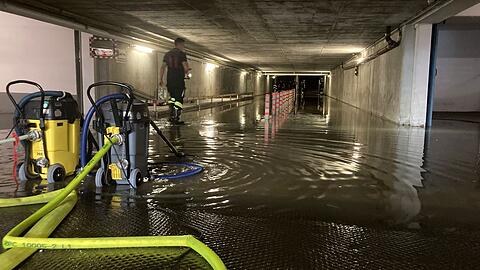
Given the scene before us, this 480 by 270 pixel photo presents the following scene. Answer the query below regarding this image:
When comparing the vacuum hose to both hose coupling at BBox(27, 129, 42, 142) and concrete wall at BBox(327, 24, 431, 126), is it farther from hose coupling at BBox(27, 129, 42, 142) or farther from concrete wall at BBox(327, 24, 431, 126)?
concrete wall at BBox(327, 24, 431, 126)

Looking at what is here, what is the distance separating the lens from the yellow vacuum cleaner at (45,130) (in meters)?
3.64

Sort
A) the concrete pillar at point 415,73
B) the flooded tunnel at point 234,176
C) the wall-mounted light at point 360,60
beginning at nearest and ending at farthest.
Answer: the flooded tunnel at point 234,176 → the concrete pillar at point 415,73 → the wall-mounted light at point 360,60

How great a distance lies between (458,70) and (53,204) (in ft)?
51.8

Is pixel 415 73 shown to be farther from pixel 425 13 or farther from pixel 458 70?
pixel 458 70

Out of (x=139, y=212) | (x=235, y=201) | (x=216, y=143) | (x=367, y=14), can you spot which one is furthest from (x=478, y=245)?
(x=367, y=14)

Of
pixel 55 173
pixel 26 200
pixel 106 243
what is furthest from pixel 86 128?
pixel 106 243

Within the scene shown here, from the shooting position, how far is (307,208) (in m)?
3.07

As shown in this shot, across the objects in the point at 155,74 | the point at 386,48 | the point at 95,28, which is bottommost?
the point at 155,74

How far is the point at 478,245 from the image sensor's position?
2398 mm

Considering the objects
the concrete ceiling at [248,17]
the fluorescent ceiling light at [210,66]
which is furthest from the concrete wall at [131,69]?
the fluorescent ceiling light at [210,66]

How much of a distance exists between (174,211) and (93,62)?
939 cm

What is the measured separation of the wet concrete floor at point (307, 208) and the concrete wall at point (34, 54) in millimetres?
6884

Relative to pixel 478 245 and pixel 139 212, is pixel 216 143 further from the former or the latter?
pixel 478 245

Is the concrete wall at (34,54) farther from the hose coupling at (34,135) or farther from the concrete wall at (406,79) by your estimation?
the concrete wall at (406,79)
